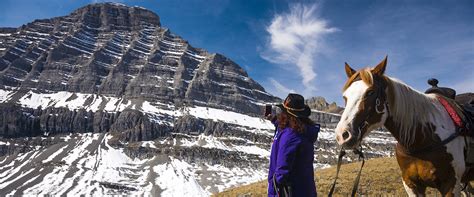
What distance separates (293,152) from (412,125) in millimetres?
1794

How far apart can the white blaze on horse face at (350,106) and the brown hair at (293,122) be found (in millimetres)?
575

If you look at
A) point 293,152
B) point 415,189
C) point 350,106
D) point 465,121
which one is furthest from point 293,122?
point 465,121

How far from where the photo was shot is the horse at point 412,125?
446cm

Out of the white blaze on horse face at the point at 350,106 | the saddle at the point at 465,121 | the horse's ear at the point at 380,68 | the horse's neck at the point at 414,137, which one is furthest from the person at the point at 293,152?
the saddle at the point at 465,121

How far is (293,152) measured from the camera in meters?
4.54

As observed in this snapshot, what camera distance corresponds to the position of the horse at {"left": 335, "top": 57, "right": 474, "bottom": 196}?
14.6 ft

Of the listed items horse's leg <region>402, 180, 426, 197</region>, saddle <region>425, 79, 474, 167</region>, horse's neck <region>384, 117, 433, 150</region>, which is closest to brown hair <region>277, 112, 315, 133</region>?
horse's neck <region>384, 117, 433, 150</region>

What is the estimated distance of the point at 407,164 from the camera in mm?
5254

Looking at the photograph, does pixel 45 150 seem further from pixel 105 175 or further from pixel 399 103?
pixel 399 103

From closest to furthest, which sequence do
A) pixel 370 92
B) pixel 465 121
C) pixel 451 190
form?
pixel 370 92
pixel 451 190
pixel 465 121

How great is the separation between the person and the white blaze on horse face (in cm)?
58

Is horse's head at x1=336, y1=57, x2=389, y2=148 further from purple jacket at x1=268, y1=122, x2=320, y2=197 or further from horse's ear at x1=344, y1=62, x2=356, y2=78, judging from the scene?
purple jacket at x1=268, y1=122, x2=320, y2=197

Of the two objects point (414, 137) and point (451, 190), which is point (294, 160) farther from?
point (451, 190)

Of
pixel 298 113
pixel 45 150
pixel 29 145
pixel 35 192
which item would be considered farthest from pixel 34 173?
pixel 298 113
